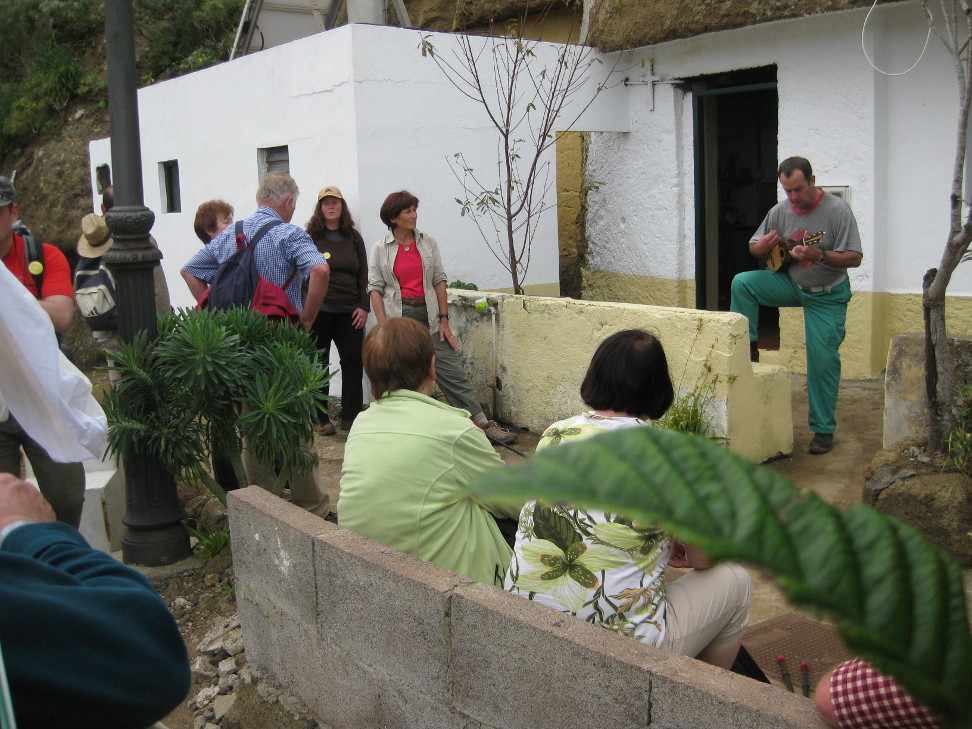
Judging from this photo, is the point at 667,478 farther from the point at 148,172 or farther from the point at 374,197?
the point at 148,172

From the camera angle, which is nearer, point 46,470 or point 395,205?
point 46,470

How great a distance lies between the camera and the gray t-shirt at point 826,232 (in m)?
5.60

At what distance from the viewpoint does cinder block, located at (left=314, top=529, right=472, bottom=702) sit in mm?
2740

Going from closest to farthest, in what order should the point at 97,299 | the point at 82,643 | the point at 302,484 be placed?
the point at 82,643 → the point at 302,484 → the point at 97,299

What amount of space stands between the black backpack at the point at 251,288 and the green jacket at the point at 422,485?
2.08m

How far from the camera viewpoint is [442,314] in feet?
21.8

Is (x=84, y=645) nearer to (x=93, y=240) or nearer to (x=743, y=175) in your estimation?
(x=93, y=240)

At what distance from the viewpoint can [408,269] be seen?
6527 millimetres

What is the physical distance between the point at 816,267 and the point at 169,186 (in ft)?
25.2

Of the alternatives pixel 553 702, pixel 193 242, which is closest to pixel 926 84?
pixel 553 702

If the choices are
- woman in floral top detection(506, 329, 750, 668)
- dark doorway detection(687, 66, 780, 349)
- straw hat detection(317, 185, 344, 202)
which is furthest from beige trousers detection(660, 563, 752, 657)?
dark doorway detection(687, 66, 780, 349)

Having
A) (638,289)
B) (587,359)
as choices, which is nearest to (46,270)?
(587,359)

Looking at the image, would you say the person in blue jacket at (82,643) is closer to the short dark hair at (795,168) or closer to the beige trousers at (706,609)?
the beige trousers at (706,609)

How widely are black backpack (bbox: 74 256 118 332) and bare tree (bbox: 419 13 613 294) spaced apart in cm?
314
